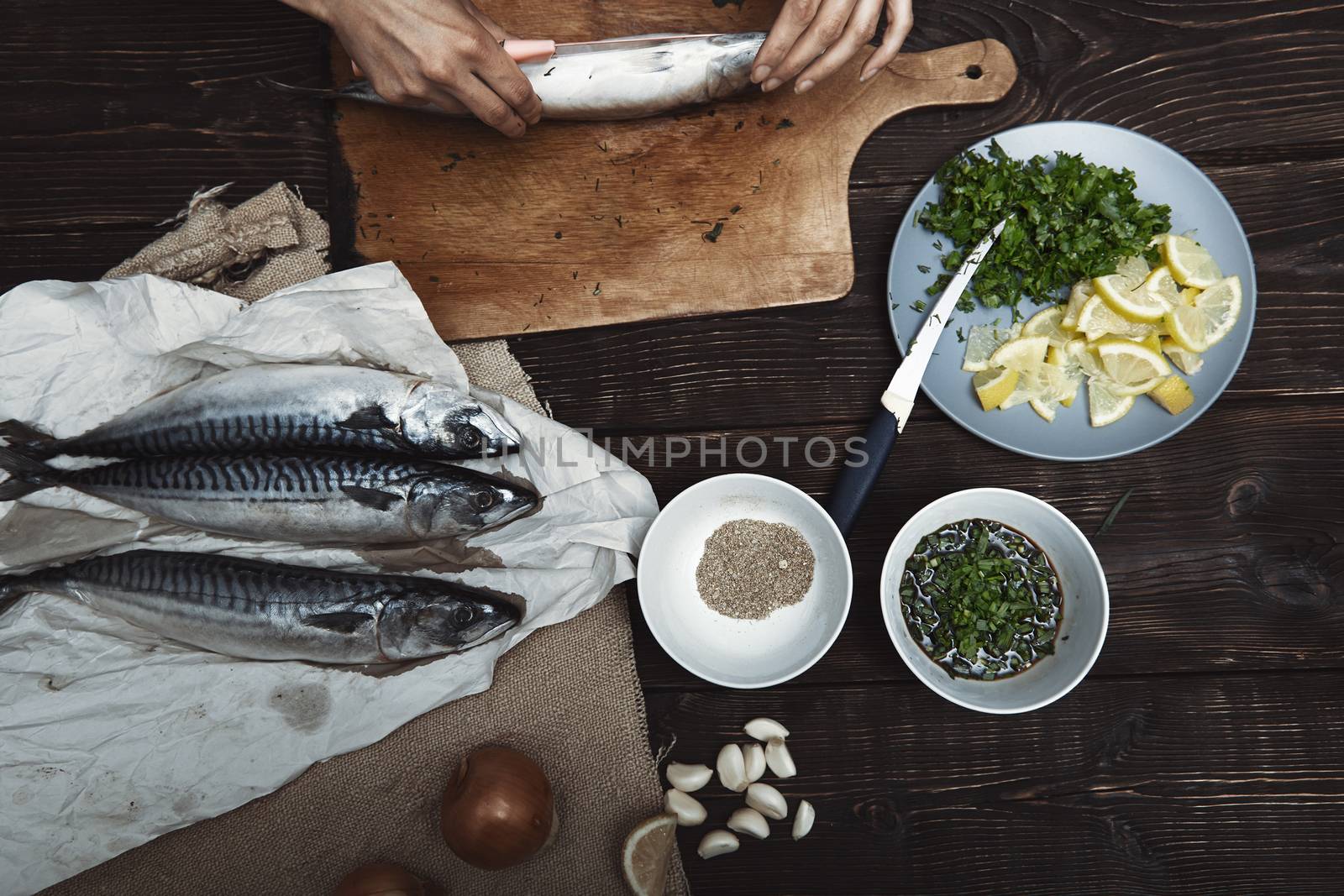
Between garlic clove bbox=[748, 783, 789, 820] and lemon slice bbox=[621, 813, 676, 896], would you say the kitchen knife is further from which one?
lemon slice bbox=[621, 813, 676, 896]

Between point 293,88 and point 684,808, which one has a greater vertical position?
point 293,88

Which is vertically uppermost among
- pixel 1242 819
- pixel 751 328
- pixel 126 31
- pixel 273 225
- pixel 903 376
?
pixel 126 31

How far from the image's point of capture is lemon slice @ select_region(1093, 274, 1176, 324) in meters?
1.68

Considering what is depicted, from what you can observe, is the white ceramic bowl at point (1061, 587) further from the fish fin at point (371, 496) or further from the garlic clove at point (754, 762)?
the fish fin at point (371, 496)

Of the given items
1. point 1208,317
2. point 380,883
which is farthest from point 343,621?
point 1208,317

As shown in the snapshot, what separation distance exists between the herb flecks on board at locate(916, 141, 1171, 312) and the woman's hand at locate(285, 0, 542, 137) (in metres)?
0.99

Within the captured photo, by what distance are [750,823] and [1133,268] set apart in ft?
5.07

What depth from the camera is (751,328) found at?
1.90m

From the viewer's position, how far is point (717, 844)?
1800 mm

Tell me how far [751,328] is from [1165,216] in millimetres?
968

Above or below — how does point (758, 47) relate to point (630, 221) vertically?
above

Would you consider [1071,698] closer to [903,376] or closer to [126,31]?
[903,376]

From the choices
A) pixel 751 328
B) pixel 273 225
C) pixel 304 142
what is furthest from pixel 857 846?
pixel 304 142

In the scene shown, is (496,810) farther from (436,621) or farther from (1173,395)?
(1173,395)
